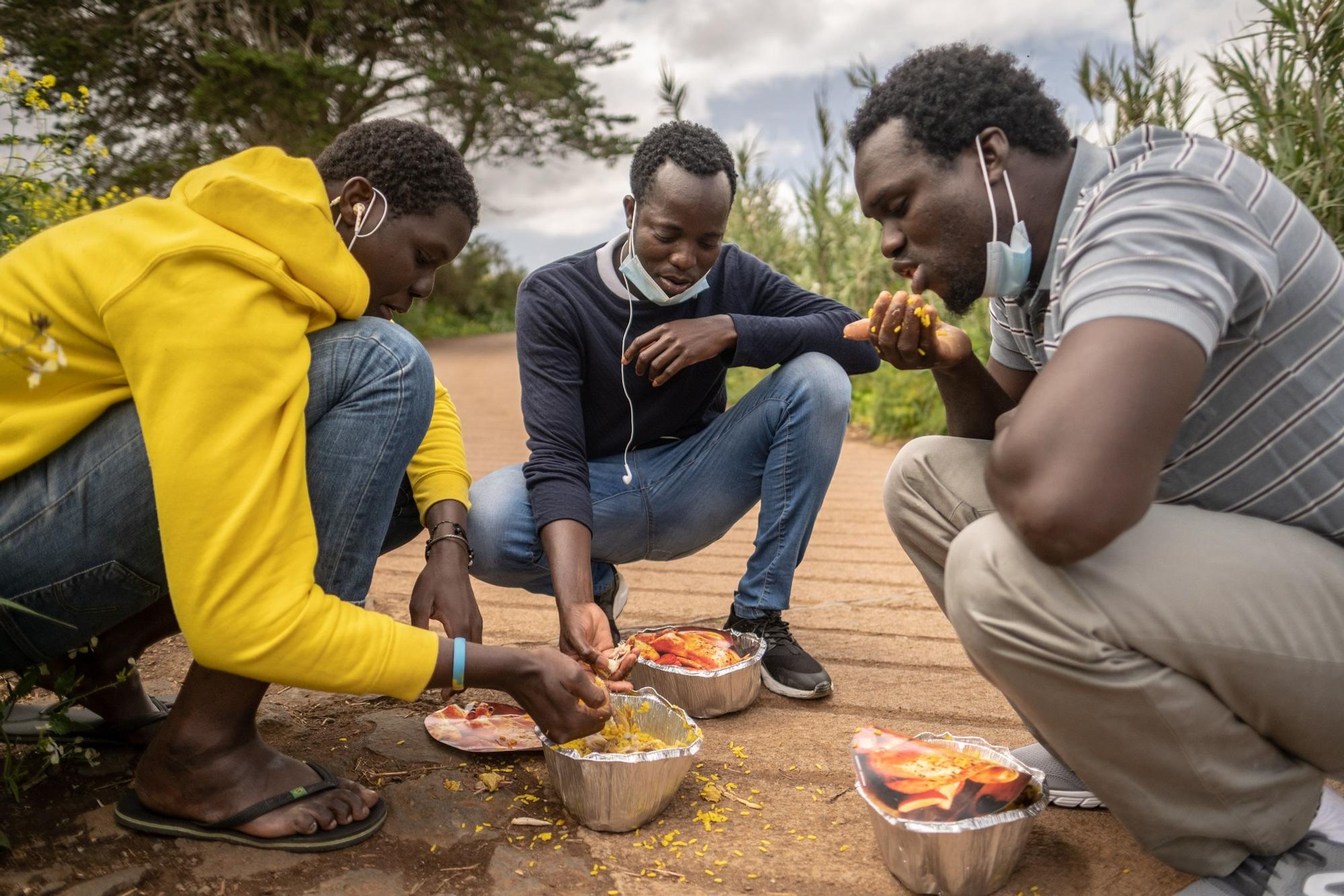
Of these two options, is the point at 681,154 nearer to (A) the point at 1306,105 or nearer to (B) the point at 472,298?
(A) the point at 1306,105

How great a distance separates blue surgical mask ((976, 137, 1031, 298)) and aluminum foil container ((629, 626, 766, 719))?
111cm

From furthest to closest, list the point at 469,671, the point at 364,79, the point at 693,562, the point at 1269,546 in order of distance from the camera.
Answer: the point at 364,79 → the point at 693,562 → the point at 469,671 → the point at 1269,546

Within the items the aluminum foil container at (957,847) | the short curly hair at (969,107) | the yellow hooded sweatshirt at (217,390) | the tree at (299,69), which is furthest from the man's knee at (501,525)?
the tree at (299,69)

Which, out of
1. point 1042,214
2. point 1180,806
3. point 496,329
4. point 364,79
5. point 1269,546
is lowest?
point 496,329

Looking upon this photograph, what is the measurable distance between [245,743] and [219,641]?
39 cm

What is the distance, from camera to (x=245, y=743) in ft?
5.95

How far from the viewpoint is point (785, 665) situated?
257 cm

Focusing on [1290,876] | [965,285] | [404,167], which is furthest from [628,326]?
[1290,876]

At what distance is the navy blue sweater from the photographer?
258cm

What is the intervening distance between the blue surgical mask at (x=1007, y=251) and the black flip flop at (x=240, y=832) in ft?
4.93

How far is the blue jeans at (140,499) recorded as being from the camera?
1658mm

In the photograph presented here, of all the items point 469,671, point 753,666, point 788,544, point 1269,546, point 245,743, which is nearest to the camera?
point 1269,546

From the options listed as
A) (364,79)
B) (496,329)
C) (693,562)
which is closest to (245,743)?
(693,562)

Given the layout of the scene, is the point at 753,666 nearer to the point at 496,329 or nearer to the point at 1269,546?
the point at 1269,546
